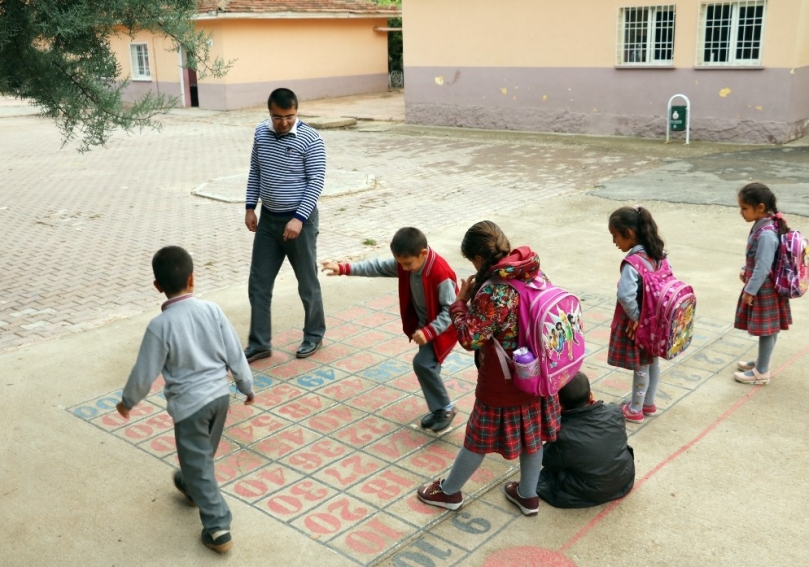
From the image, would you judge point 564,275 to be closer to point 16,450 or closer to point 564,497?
point 564,497

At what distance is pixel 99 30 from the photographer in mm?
5637

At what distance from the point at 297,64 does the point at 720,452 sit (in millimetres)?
25026

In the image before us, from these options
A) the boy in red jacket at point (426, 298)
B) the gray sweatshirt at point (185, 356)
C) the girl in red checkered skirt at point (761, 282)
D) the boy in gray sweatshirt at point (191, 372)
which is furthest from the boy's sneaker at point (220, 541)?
the girl in red checkered skirt at point (761, 282)

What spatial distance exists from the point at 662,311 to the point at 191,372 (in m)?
2.43

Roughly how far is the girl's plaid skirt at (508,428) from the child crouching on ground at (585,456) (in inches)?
9.2

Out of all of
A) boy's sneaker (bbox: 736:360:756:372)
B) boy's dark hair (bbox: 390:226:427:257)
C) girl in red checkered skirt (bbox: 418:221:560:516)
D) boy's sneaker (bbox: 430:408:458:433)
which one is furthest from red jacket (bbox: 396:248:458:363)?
boy's sneaker (bbox: 736:360:756:372)

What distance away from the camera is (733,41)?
50.6 feet

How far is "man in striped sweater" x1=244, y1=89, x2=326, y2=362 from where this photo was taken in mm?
5652

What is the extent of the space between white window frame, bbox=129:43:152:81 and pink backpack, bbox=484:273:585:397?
2727cm

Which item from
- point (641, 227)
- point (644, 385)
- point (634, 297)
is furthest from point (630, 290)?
point (644, 385)

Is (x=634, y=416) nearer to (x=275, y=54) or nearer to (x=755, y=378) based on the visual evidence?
(x=755, y=378)

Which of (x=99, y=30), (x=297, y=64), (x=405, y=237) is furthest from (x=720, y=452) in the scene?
(x=297, y=64)

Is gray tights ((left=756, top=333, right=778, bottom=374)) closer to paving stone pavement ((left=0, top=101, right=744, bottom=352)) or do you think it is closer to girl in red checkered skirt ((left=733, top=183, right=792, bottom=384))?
girl in red checkered skirt ((left=733, top=183, right=792, bottom=384))

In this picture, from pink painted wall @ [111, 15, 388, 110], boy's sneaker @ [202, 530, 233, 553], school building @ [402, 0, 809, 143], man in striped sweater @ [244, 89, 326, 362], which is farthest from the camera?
pink painted wall @ [111, 15, 388, 110]
